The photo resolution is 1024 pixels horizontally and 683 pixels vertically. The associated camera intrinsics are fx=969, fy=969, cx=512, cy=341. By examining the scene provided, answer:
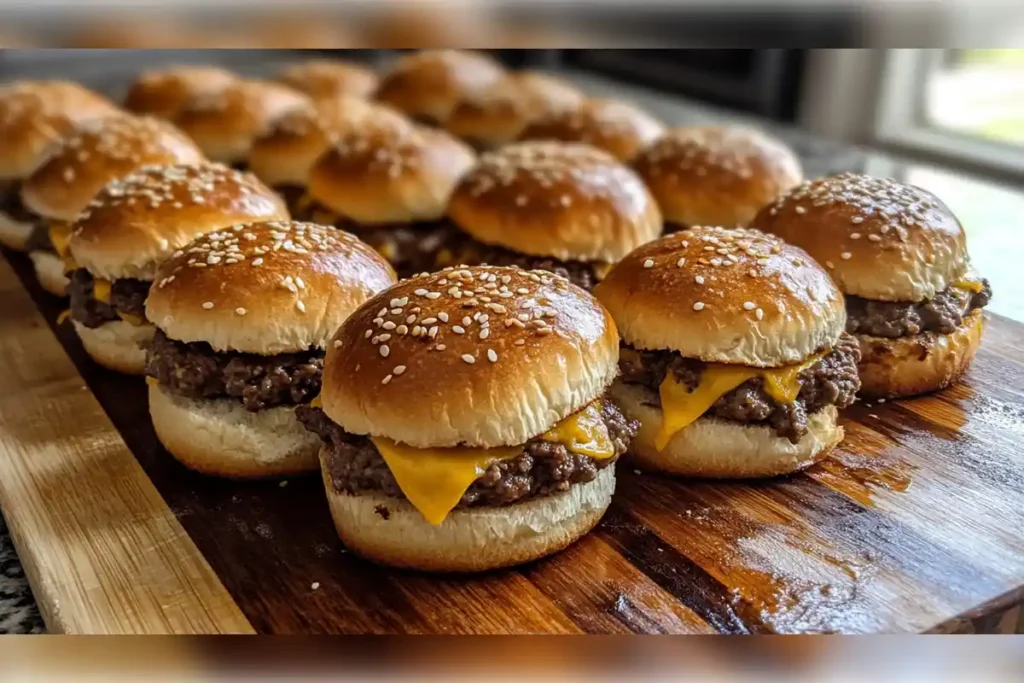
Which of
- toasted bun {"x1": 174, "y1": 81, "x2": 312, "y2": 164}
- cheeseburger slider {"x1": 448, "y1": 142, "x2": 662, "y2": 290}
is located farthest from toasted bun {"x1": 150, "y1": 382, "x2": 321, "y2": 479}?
toasted bun {"x1": 174, "y1": 81, "x2": 312, "y2": 164}

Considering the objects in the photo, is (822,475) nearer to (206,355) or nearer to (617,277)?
(617,277)

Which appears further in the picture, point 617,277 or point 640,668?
point 617,277

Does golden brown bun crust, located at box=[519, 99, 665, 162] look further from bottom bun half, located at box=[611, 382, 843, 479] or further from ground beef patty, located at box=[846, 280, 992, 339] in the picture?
bottom bun half, located at box=[611, 382, 843, 479]

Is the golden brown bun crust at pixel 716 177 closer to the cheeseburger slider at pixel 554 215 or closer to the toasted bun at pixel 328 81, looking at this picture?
the cheeseburger slider at pixel 554 215

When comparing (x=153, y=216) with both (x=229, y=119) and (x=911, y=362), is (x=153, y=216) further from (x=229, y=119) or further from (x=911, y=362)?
(x=911, y=362)

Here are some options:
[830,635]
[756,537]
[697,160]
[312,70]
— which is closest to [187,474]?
[756,537]

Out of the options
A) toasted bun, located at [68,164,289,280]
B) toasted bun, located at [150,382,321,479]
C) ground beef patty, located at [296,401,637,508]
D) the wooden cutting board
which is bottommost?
the wooden cutting board
